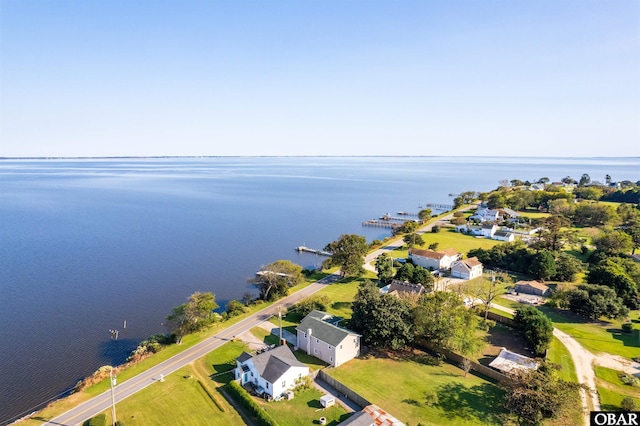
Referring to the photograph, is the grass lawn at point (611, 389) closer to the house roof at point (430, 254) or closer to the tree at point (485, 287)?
the tree at point (485, 287)

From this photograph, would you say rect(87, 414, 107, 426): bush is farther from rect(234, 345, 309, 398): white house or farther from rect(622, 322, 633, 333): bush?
rect(622, 322, 633, 333): bush

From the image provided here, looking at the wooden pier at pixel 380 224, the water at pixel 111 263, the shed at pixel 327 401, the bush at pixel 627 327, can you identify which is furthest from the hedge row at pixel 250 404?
the wooden pier at pixel 380 224

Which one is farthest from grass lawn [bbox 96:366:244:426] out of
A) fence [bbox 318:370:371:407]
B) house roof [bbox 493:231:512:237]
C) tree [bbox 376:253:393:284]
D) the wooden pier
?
the wooden pier

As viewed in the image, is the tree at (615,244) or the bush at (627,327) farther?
the tree at (615,244)

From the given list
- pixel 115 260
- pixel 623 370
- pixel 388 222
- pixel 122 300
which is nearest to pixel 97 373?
pixel 122 300

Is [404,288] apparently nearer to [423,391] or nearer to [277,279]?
[277,279]

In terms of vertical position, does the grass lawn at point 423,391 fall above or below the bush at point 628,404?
below

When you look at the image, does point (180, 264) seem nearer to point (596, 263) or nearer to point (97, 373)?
point (97, 373)
